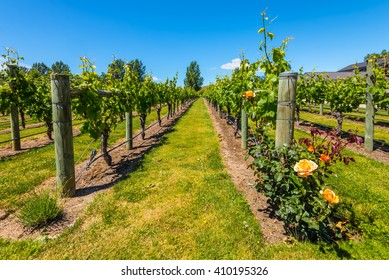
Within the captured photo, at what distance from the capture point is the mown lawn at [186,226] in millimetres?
2584

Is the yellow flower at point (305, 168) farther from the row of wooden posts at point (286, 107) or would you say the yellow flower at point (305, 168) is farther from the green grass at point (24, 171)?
the green grass at point (24, 171)

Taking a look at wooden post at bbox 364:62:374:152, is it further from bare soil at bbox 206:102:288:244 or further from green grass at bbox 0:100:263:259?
green grass at bbox 0:100:263:259

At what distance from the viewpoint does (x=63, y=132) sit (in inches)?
150

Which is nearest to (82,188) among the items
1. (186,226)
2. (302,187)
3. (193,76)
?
(186,226)

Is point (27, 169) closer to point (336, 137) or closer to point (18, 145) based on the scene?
point (18, 145)

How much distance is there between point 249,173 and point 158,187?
7.02 ft

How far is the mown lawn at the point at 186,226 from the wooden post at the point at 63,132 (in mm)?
605

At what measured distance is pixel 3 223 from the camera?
3.20m

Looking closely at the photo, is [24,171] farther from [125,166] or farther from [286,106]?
[286,106]

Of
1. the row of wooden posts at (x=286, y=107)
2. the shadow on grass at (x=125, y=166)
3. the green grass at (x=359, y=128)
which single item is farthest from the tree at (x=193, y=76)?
the row of wooden posts at (x=286, y=107)

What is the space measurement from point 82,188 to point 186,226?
95.7 inches

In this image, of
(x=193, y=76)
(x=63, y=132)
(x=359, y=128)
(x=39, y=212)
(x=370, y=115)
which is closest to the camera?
(x=39, y=212)

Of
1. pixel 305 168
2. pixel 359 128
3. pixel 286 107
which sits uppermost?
pixel 286 107

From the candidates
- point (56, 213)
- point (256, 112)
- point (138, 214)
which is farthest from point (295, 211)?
point (56, 213)
